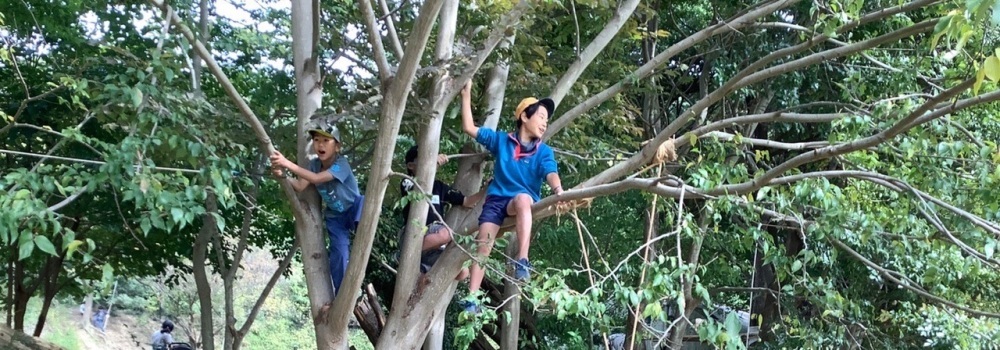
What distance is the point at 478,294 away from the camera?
3.41m

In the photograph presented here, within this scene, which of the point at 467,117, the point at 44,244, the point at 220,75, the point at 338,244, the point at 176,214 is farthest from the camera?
the point at 338,244

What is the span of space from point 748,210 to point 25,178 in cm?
296

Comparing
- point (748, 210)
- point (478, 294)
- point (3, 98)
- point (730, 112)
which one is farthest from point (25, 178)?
point (730, 112)

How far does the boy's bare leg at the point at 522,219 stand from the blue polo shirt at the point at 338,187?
2.93 feet

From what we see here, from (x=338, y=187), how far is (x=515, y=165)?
3.11ft

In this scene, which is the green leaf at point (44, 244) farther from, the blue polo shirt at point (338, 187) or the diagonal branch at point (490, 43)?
the diagonal branch at point (490, 43)

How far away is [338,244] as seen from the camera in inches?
172

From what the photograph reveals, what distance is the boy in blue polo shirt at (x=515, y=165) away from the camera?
158 inches

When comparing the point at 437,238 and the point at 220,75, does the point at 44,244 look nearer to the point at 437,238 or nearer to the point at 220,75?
the point at 220,75

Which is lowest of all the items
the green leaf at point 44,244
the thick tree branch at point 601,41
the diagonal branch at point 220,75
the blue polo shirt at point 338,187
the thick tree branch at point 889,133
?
the green leaf at point 44,244

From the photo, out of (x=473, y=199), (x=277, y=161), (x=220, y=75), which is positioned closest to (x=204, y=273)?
(x=473, y=199)

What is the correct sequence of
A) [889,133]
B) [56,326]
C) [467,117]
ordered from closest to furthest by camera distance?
[889,133], [467,117], [56,326]

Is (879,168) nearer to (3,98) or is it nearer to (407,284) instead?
(407,284)

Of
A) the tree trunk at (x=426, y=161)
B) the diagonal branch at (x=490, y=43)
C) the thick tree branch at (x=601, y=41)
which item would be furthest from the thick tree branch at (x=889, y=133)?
the thick tree branch at (x=601, y=41)
